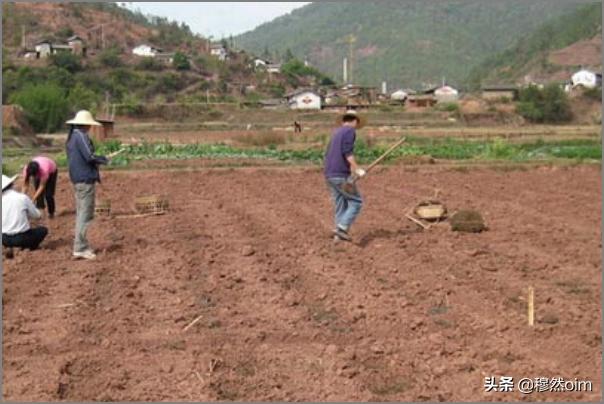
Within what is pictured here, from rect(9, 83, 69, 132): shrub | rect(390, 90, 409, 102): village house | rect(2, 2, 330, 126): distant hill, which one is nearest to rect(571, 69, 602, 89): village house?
rect(390, 90, 409, 102): village house

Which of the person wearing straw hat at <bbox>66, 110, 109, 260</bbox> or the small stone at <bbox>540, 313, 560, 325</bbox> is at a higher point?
the person wearing straw hat at <bbox>66, 110, 109, 260</bbox>

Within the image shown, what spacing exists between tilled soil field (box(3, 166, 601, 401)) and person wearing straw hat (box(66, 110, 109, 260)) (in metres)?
0.29

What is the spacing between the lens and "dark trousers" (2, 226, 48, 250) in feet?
30.2

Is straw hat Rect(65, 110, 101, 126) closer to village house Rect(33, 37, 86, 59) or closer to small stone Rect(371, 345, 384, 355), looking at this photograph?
small stone Rect(371, 345, 384, 355)

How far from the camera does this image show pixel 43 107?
151 ft

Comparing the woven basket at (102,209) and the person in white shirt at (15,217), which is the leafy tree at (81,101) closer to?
the woven basket at (102,209)

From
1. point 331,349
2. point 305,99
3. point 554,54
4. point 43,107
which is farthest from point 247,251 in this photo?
point 554,54

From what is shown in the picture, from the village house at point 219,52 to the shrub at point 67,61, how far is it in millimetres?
23249

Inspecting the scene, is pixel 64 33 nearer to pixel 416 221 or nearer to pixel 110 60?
pixel 110 60

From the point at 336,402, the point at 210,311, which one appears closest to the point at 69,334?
the point at 210,311

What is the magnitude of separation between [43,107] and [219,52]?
57495 millimetres

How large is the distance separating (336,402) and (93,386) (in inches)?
57.8

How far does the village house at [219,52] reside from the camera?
322ft

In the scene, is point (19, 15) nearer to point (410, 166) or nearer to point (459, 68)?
point (410, 166)
